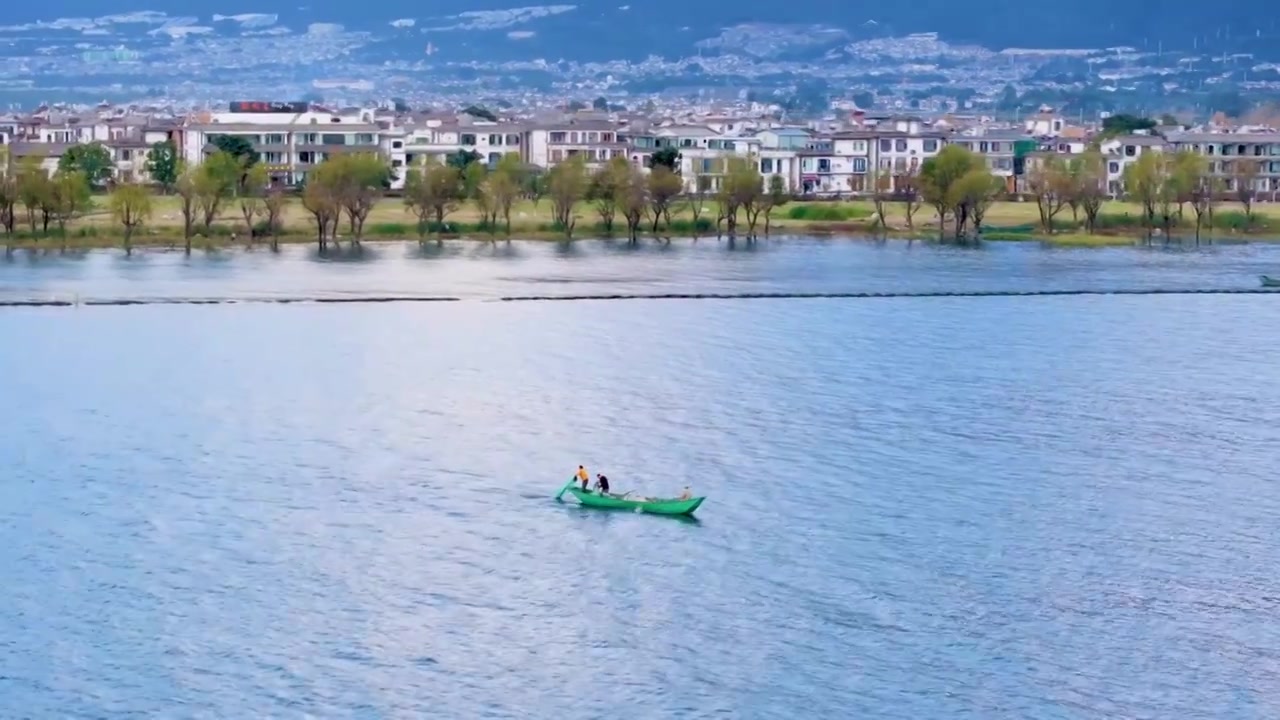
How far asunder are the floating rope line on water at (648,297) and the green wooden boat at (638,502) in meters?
14.6

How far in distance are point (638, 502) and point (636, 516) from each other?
0.14 m

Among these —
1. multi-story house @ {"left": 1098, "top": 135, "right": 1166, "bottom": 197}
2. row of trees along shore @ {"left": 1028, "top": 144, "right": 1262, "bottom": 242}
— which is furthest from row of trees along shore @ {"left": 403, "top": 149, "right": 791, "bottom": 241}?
multi-story house @ {"left": 1098, "top": 135, "right": 1166, "bottom": 197}

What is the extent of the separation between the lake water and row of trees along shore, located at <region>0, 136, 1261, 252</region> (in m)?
11.2

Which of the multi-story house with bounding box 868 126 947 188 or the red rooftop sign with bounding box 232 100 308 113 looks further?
the red rooftop sign with bounding box 232 100 308 113

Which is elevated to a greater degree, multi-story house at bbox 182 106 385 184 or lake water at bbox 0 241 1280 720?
multi-story house at bbox 182 106 385 184

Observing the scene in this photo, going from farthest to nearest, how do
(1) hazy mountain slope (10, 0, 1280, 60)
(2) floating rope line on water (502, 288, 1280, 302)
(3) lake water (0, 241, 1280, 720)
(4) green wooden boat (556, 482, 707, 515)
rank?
1. (1) hazy mountain slope (10, 0, 1280, 60)
2. (2) floating rope line on water (502, 288, 1280, 302)
3. (4) green wooden boat (556, 482, 707, 515)
4. (3) lake water (0, 241, 1280, 720)

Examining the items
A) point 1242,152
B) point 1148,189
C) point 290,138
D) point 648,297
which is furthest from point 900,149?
point 648,297

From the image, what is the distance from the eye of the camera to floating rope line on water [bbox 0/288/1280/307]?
31.2m

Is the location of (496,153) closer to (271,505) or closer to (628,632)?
(271,505)

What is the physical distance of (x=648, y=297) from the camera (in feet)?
106

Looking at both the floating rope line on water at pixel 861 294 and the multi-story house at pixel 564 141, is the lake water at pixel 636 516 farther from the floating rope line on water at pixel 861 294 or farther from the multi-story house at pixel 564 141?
the multi-story house at pixel 564 141

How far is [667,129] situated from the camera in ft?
211

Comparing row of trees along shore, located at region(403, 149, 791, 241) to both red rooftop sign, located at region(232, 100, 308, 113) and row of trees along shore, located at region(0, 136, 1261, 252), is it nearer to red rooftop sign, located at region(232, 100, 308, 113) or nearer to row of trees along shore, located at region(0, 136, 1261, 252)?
row of trees along shore, located at region(0, 136, 1261, 252)

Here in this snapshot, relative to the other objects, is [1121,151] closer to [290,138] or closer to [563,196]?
[563,196]
